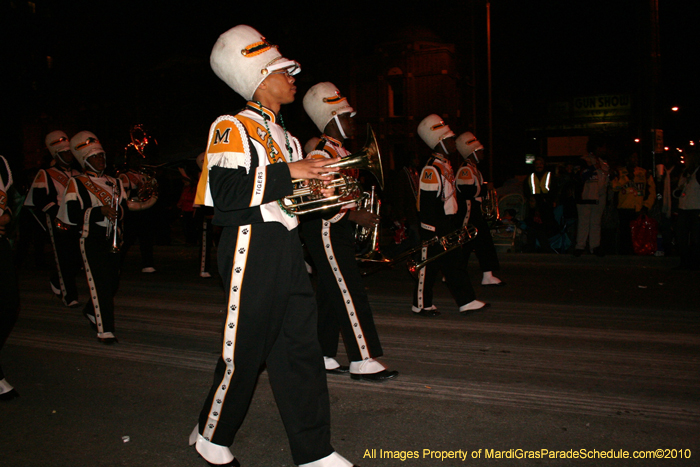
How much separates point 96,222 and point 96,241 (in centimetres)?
18

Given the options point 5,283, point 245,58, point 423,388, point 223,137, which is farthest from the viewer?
point 423,388

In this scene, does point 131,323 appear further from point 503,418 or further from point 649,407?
point 649,407

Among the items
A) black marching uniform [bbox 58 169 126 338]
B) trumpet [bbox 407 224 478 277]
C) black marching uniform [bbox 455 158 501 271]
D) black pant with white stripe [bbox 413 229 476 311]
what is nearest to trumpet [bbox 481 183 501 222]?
black marching uniform [bbox 455 158 501 271]

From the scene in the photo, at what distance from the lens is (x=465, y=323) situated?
6430mm

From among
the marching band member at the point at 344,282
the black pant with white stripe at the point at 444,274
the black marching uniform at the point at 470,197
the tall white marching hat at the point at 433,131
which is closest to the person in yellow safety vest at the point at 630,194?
the black marching uniform at the point at 470,197

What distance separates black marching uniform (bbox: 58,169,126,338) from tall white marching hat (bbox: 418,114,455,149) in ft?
11.7

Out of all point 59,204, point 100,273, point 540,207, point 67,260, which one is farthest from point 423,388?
point 540,207

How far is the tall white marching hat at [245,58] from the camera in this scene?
297cm

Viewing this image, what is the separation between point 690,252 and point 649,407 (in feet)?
24.3

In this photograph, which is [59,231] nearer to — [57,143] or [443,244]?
[57,143]

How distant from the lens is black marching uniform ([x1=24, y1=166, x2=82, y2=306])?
300 inches

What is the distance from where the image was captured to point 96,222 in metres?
5.76

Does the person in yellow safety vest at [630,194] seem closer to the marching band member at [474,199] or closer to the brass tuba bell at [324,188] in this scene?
the marching band member at [474,199]

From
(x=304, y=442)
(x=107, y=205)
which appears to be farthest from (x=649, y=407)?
(x=107, y=205)
